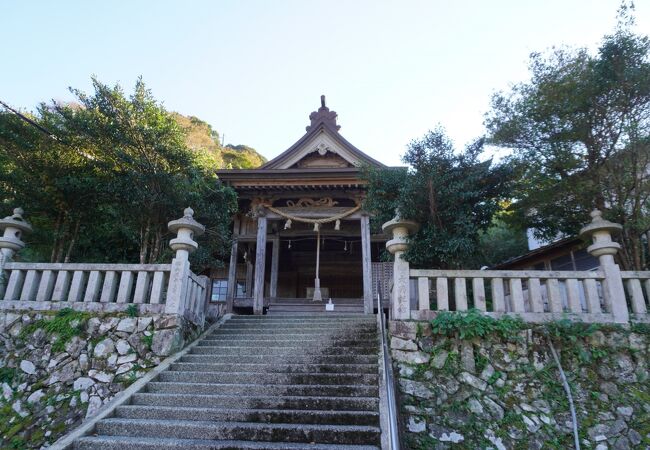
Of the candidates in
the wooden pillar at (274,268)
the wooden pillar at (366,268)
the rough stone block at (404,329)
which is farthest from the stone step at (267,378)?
the wooden pillar at (274,268)

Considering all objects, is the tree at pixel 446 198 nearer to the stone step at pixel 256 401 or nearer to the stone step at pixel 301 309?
the stone step at pixel 256 401

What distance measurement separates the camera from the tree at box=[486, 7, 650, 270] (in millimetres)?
6996

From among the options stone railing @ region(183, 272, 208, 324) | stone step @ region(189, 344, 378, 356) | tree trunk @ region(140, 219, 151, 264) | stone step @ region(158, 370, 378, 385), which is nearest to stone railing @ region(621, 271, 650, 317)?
stone step @ region(189, 344, 378, 356)

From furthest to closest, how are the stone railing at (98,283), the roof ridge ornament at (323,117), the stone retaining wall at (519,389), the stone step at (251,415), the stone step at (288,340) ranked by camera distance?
the roof ridge ornament at (323,117), the stone step at (288,340), the stone railing at (98,283), the stone retaining wall at (519,389), the stone step at (251,415)

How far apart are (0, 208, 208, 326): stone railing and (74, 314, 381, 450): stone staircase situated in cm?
114

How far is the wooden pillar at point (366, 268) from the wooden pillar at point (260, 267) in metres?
2.77

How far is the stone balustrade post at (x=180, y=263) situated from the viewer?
278 inches

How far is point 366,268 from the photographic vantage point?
1105 centimetres

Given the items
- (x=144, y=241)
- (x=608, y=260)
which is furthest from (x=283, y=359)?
(x=608, y=260)

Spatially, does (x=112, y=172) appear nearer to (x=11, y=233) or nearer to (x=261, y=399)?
(x=11, y=233)

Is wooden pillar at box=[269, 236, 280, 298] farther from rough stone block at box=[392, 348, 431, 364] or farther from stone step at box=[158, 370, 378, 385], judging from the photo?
rough stone block at box=[392, 348, 431, 364]

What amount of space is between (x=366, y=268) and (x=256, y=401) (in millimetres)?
5967

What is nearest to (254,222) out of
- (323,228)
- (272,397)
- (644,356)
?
(323,228)

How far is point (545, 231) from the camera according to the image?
856 centimetres
